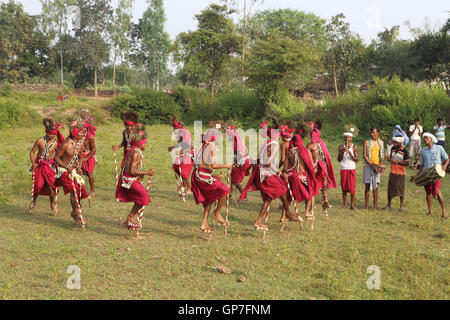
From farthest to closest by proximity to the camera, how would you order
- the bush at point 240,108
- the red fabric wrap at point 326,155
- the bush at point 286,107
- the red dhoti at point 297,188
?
the bush at point 240,108 < the bush at point 286,107 < the red fabric wrap at point 326,155 < the red dhoti at point 297,188

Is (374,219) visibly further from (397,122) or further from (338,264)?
(397,122)

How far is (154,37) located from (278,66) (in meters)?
29.0

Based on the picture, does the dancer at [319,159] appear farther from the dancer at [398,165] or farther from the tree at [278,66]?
the tree at [278,66]

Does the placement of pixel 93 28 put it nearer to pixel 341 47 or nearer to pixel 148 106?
pixel 148 106

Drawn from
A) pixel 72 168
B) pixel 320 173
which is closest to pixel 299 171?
pixel 320 173

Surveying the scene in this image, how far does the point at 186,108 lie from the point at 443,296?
32208 millimetres

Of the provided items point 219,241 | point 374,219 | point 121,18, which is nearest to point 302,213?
point 374,219

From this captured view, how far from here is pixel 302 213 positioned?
903 centimetres

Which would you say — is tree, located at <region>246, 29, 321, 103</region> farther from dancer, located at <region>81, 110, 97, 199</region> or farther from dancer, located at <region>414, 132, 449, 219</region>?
dancer, located at <region>81, 110, 97, 199</region>

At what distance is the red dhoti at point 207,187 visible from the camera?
22.6 ft

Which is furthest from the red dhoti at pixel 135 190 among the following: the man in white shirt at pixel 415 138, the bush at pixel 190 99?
the bush at pixel 190 99

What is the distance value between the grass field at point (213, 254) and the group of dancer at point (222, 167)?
0.42 meters

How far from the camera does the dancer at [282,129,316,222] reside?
307 inches

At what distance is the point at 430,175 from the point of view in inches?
334
